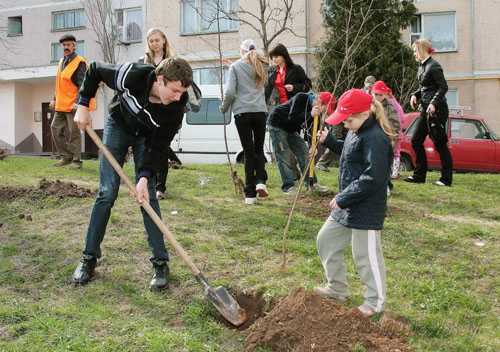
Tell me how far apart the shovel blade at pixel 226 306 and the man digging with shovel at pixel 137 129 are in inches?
20.5

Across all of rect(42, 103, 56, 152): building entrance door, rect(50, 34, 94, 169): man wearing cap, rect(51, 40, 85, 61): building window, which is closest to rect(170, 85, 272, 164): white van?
rect(50, 34, 94, 169): man wearing cap

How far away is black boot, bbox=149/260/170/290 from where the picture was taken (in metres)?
3.61

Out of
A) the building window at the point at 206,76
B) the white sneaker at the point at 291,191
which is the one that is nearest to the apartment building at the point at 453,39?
the building window at the point at 206,76

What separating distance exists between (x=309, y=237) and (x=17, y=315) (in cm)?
273

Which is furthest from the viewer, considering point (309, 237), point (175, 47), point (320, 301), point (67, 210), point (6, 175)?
point (175, 47)

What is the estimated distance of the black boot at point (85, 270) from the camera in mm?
3668

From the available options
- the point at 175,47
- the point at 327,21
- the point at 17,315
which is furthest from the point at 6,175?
the point at 175,47

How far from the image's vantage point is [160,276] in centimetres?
367

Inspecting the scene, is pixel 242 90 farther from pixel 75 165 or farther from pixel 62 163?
pixel 62 163

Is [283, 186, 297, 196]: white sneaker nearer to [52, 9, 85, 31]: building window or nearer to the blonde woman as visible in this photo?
the blonde woman

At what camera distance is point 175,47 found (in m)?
20.4

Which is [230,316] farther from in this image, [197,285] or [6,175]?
[6,175]

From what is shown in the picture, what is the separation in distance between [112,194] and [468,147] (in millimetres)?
10848

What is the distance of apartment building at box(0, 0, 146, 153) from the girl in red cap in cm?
1923
